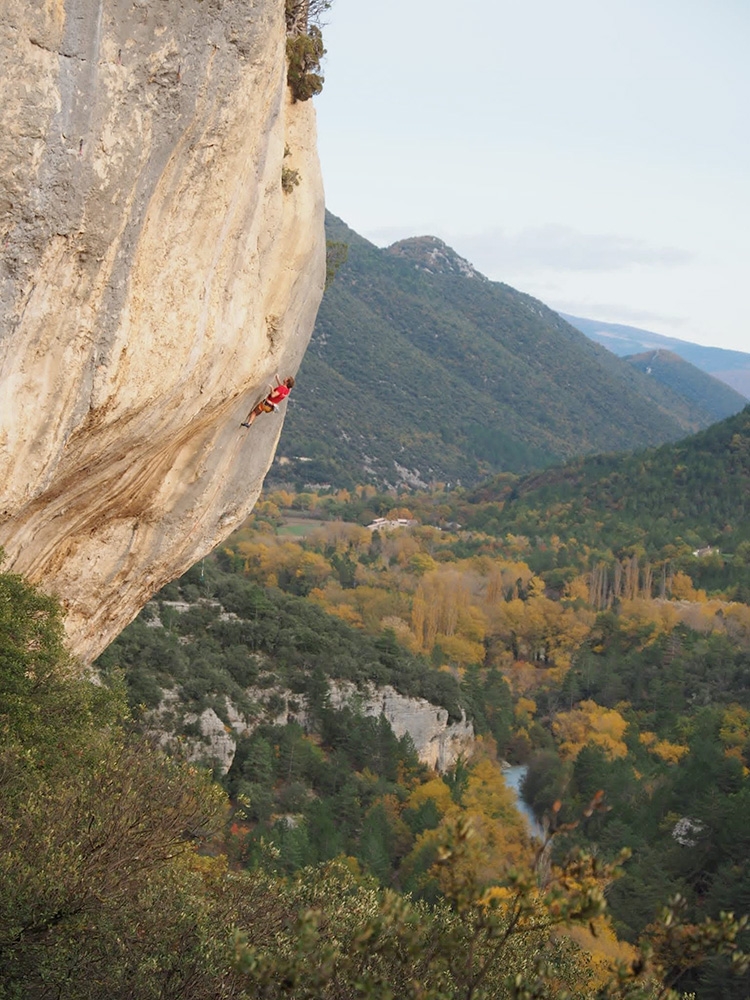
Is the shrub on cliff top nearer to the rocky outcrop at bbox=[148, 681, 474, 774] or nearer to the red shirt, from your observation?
the red shirt

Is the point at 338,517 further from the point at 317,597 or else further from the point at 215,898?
the point at 215,898

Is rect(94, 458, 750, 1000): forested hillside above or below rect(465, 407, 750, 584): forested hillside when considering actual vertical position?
below

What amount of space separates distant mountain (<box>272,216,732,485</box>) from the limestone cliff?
354 feet

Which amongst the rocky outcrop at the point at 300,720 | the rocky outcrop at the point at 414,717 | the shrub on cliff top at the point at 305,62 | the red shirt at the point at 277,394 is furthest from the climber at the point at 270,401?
the rocky outcrop at the point at 414,717

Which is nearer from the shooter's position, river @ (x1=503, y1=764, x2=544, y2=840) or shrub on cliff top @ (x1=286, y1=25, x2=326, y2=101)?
shrub on cliff top @ (x1=286, y1=25, x2=326, y2=101)

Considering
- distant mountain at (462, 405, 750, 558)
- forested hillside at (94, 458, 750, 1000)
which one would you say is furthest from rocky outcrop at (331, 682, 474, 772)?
distant mountain at (462, 405, 750, 558)

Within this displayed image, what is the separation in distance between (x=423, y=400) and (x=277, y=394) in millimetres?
146180

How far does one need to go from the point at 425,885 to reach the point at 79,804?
18451 millimetres

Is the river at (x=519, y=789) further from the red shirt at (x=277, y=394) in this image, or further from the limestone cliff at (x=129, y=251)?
the limestone cliff at (x=129, y=251)

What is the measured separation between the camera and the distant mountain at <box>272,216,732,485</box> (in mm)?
133500

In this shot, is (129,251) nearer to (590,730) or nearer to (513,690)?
(590,730)

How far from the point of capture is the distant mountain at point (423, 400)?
13350 centimetres

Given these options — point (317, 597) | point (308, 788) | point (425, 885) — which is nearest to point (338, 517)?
point (317, 597)

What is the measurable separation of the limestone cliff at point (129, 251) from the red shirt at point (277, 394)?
0.40 meters
